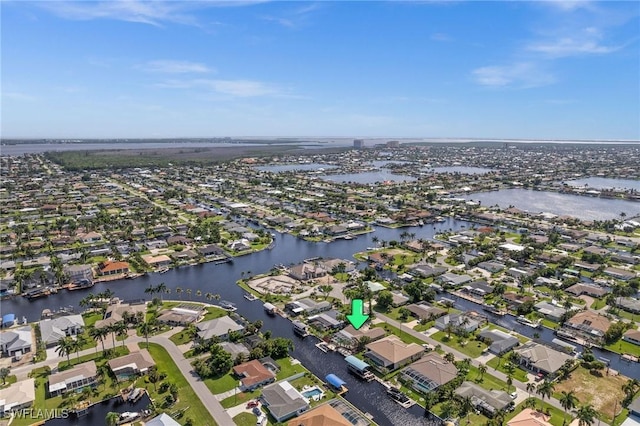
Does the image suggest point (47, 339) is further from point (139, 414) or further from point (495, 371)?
point (495, 371)

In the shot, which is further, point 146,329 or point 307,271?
point 307,271

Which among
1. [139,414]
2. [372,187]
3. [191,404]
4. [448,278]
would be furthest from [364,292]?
[372,187]

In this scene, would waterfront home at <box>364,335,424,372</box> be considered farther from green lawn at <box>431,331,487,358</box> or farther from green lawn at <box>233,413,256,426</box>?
green lawn at <box>233,413,256,426</box>

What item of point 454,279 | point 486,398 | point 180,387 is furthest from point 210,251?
point 486,398

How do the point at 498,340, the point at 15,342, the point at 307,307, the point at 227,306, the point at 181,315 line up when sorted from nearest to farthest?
the point at 15,342 → the point at 498,340 → the point at 181,315 → the point at 307,307 → the point at 227,306

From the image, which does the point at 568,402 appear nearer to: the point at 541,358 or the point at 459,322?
the point at 541,358

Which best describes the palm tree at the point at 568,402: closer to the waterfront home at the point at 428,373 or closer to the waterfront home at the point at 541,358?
the waterfront home at the point at 541,358

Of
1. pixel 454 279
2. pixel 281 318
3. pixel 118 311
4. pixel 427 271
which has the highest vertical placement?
pixel 427 271
